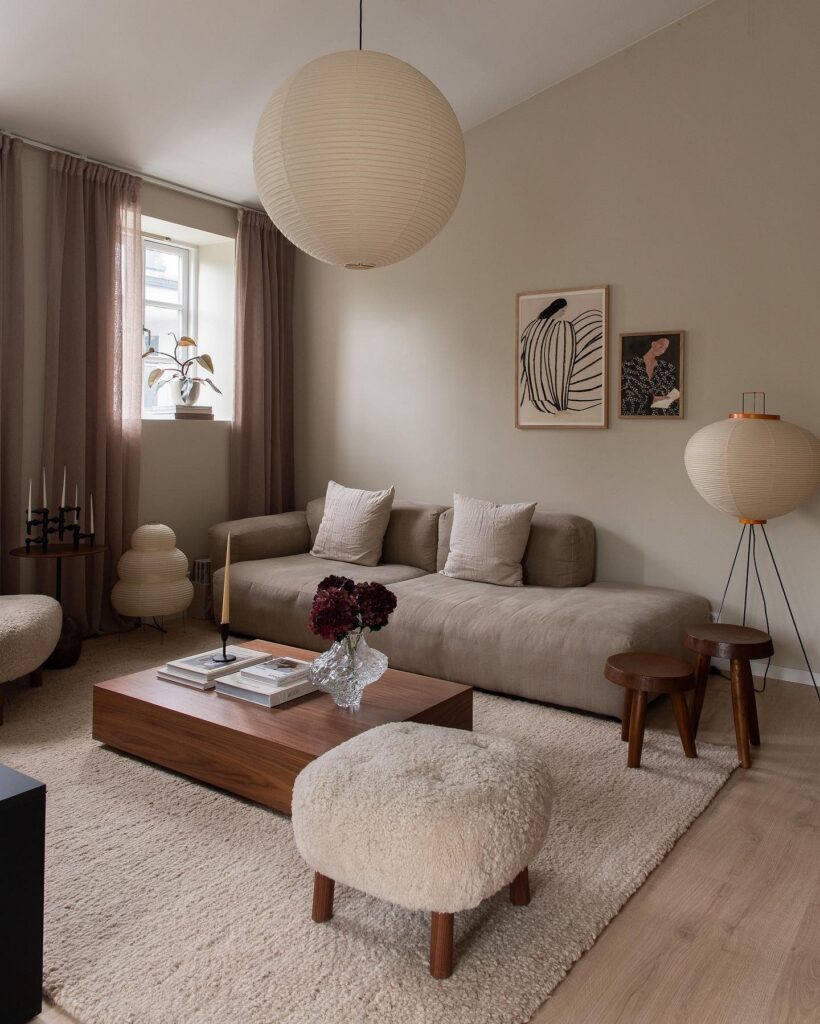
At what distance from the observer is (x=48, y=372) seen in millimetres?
4195

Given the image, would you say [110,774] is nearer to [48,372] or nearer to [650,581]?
[48,372]

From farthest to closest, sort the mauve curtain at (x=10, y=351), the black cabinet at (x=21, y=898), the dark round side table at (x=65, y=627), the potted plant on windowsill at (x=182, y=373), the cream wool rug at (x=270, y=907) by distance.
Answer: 1. the potted plant on windowsill at (x=182, y=373)
2. the mauve curtain at (x=10, y=351)
3. the dark round side table at (x=65, y=627)
4. the cream wool rug at (x=270, y=907)
5. the black cabinet at (x=21, y=898)

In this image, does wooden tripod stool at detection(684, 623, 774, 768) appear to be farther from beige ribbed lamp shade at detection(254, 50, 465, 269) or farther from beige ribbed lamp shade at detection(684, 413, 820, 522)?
beige ribbed lamp shade at detection(254, 50, 465, 269)

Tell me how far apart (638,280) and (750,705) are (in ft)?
7.34

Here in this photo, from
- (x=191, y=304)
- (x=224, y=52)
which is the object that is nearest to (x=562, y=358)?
(x=224, y=52)

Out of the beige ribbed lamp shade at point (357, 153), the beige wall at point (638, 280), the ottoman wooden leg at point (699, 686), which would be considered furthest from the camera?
the beige wall at point (638, 280)

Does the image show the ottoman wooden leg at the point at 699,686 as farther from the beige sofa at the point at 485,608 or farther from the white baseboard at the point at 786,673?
the white baseboard at the point at 786,673

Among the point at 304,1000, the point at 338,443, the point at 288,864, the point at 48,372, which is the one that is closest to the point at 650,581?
the point at 338,443

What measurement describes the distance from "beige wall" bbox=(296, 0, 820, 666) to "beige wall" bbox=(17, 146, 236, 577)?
958 mm

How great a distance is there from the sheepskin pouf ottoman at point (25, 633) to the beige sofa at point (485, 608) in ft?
3.69

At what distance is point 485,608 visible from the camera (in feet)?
12.3

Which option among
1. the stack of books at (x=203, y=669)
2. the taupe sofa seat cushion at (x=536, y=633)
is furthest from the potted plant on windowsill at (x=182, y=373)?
the stack of books at (x=203, y=669)

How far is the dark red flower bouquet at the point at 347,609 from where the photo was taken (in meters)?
2.49

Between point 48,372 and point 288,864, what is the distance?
3001mm
